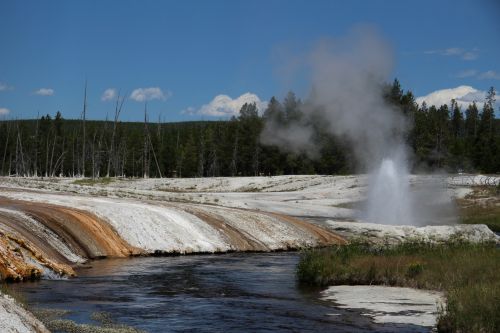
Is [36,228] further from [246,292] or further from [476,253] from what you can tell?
[476,253]

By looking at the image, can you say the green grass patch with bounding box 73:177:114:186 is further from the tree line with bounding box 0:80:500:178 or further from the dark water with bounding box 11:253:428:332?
the dark water with bounding box 11:253:428:332

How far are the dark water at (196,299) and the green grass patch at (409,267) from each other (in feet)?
3.25

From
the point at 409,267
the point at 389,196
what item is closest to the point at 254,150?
the point at 389,196

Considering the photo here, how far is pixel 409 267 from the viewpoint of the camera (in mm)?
17625

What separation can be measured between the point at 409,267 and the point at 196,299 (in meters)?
6.21

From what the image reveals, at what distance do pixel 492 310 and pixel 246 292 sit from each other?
23.6 ft

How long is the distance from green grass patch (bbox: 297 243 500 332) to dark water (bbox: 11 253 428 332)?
99cm

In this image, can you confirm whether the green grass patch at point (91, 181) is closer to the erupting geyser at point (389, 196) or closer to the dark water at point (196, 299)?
the erupting geyser at point (389, 196)

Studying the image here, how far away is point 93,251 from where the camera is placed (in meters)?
23.8

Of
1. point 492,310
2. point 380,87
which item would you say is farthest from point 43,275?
point 380,87

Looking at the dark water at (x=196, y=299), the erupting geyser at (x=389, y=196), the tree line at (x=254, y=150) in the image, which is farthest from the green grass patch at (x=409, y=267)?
the tree line at (x=254, y=150)

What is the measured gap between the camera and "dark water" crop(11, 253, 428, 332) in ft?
40.7

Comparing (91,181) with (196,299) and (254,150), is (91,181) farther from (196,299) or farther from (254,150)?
(196,299)

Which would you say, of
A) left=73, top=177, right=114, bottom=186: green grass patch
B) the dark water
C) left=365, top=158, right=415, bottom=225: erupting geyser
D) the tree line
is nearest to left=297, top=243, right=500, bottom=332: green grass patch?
the dark water
